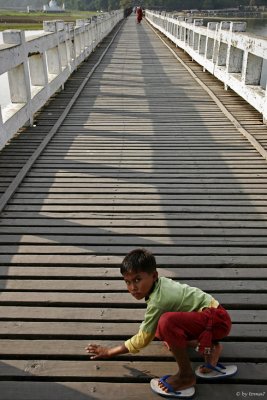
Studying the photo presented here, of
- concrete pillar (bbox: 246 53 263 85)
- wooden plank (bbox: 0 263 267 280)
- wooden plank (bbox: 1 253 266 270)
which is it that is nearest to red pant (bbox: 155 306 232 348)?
wooden plank (bbox: 0 263 267 280)

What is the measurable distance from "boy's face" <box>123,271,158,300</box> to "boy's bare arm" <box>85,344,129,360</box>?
32 centimetres

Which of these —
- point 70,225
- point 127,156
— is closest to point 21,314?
point 70,225

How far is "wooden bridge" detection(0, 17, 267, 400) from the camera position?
2322 mm

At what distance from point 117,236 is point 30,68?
493 cm

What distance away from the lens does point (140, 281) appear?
7.05 ft

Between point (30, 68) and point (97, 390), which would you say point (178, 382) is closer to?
point (97, 390)

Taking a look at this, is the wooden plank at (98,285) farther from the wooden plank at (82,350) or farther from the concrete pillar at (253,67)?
the concrete pillar at (253,67)

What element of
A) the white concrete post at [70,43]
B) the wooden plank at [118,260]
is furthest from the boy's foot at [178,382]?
the white concrete post at [70,43]

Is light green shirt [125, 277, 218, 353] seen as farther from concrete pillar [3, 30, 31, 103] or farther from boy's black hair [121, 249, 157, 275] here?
concrete pillar [3, 30, 31, 103]

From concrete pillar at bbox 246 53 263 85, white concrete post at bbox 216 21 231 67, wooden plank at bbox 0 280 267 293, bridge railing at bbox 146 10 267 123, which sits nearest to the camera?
wooden plank at bbox 0 280 267 293

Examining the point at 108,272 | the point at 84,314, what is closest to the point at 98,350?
the point at 84,314

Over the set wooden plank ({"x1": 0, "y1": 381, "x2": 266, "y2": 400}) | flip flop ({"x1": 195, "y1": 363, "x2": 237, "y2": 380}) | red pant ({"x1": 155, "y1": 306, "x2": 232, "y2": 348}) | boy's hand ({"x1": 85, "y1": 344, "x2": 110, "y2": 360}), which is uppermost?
red pant ({"x1": 155, "y1": 306, "x2": 232, "y2": 348})

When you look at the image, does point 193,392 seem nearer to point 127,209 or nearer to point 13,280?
point 13,280

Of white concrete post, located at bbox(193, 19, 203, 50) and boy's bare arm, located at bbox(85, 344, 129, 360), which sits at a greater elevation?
white concrete post, located at bbox(193, 19, 203, 50)
